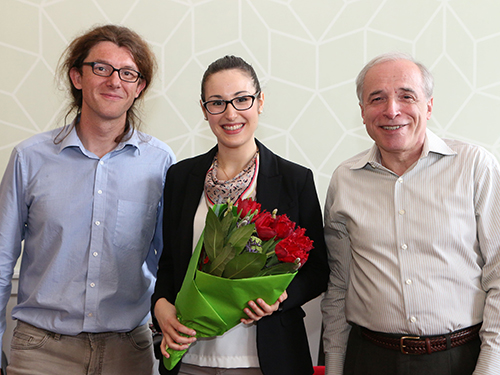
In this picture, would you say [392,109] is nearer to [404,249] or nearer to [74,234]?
[404,249]

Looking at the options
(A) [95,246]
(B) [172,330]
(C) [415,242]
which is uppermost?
(C) [415,242]

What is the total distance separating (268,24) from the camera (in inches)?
113

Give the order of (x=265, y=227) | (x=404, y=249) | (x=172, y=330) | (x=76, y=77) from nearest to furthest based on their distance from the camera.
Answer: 1. (x=265, y=227)
2. (x=172, y=330)
3. (x=404, y=249)
4. (x=76, y=77)

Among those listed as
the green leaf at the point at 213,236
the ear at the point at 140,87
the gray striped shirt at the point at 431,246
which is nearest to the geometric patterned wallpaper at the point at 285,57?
the ear at the point at 140,87

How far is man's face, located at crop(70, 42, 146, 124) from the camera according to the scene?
1.94 m

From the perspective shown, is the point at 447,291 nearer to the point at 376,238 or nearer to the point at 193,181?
the point at 376,238

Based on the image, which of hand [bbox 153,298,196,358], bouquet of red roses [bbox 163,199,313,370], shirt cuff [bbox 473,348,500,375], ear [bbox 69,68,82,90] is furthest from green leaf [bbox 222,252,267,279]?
ear [bbox 69,68,82,90]

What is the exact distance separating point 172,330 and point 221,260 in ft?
1.18

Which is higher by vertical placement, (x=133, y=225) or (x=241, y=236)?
(x=241, y=236)

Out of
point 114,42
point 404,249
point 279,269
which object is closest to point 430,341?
point 404,249

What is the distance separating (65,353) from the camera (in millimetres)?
1872

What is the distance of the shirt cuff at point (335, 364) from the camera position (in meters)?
1.85

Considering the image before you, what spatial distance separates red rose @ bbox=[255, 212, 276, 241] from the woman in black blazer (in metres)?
0.35

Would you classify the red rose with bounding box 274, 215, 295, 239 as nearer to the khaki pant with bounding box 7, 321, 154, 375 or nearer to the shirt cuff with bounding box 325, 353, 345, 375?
the shirt cuff with bounding box 325, 353, 345, 375
